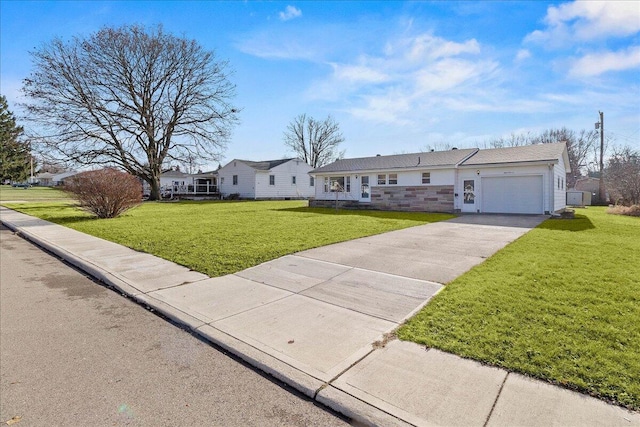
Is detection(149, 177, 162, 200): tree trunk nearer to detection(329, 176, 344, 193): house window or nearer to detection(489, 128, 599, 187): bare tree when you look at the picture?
detection(329, 176, 344, 193): house window

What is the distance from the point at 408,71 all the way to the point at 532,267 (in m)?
8.82

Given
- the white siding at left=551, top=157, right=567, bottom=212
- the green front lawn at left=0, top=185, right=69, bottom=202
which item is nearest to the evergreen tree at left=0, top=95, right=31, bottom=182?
the green front lawn at left=0, top=185, right=69, bottom=202

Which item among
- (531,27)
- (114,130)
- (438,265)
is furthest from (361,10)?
(114,130)

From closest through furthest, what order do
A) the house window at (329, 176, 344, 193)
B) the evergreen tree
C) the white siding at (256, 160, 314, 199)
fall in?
the house window at (329, 176, 344, 193), the white siding at (256, 160, 314, 199), the evergreen tree

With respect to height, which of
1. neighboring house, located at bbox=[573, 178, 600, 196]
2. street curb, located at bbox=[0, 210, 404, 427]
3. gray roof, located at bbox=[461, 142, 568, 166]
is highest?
gray roof, located at bbox=[461, 142, 568, 166]

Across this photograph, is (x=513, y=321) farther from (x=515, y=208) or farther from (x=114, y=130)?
(x=114, y=130)

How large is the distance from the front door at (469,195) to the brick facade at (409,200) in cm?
65

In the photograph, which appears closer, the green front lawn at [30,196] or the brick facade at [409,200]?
the brick facade at [409,200]

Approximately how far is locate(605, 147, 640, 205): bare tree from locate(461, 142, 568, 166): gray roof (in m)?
5.12

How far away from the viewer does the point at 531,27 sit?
938 centimetres

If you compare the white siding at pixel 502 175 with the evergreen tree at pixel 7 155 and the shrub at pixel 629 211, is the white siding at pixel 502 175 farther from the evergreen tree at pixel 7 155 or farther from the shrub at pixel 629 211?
the evergreen tree at pixel 7 155

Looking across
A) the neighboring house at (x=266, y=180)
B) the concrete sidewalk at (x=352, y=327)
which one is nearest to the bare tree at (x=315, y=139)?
the neighboring house at (x=266, y=180)

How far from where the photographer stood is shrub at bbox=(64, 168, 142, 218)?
1452cm

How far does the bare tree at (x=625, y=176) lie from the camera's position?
19250mm
